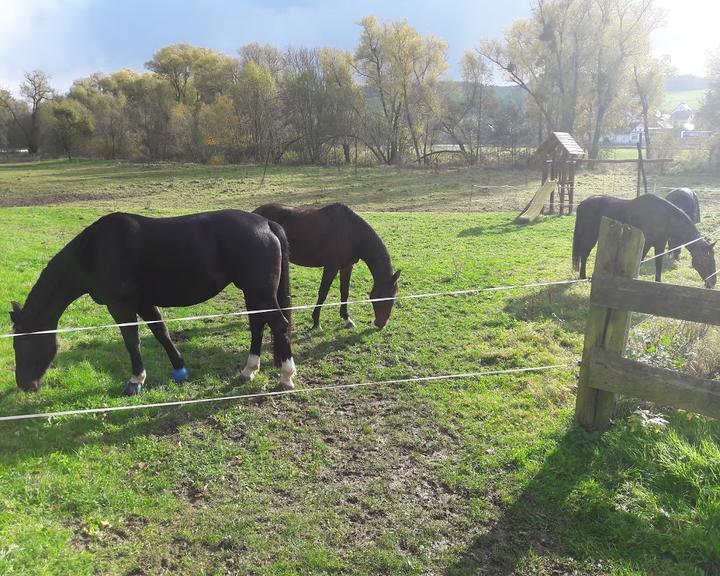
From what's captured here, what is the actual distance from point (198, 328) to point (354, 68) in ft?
138

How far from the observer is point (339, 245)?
6941 mm

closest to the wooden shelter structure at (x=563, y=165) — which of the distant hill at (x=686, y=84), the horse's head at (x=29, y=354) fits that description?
the horse's head at (x=29, y=354)

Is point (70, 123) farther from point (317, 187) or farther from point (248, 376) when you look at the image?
point (248, 376)

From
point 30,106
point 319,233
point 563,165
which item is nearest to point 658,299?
point 319,233

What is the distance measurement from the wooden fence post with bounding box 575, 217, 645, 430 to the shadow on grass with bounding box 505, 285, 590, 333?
2.82 metres

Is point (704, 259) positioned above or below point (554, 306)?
above

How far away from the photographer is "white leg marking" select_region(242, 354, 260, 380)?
5.48 meters

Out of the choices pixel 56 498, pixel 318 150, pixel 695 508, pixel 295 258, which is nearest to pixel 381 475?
pixel 695 508

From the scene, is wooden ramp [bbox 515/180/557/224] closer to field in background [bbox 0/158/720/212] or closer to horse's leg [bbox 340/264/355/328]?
field in background [bbox 0/158/720/212]

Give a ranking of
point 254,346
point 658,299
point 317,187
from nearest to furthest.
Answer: point 658,299, point 254,346, point 317,187

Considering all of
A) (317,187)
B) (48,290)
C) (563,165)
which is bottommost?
(48,290)

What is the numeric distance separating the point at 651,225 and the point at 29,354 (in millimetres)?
9415

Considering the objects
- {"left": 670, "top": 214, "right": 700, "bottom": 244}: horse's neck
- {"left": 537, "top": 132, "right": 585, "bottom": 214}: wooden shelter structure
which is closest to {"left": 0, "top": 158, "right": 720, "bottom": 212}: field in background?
{"left": 537, "top": 132, "right": 585, "bottom": 214}: wooden shelter structure

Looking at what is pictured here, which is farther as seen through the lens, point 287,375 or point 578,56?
point 578,56
